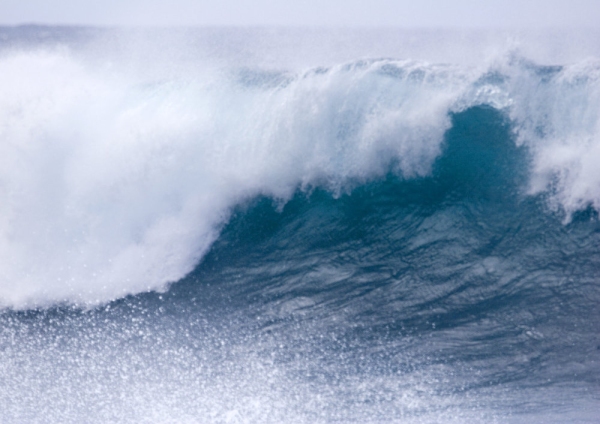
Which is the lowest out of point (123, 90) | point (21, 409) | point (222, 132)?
point (21, 409)

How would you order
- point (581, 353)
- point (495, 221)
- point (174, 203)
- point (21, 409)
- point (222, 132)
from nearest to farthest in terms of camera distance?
point (21, 409) → point (581, 353) → point (495, 221) → point (174, 203) → point (222, 132)

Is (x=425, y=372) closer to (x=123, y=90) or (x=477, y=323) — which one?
(x=477, y=323)

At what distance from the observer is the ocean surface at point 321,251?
4430 millimetres

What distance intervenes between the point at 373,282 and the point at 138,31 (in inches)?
506

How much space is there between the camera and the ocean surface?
4430 mm

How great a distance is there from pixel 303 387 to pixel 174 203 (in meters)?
3.16

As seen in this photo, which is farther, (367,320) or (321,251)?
(321,251)

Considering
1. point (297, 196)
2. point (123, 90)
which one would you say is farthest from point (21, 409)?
point (123, 90)

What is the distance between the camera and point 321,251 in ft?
20.5

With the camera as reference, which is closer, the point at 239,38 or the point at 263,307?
the point at 263,307

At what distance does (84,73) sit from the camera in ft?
27.7

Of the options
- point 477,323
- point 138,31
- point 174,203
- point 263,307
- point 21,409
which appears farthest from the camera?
point 138,31

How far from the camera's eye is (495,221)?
622 centimetres

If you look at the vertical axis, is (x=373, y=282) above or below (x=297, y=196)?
below
